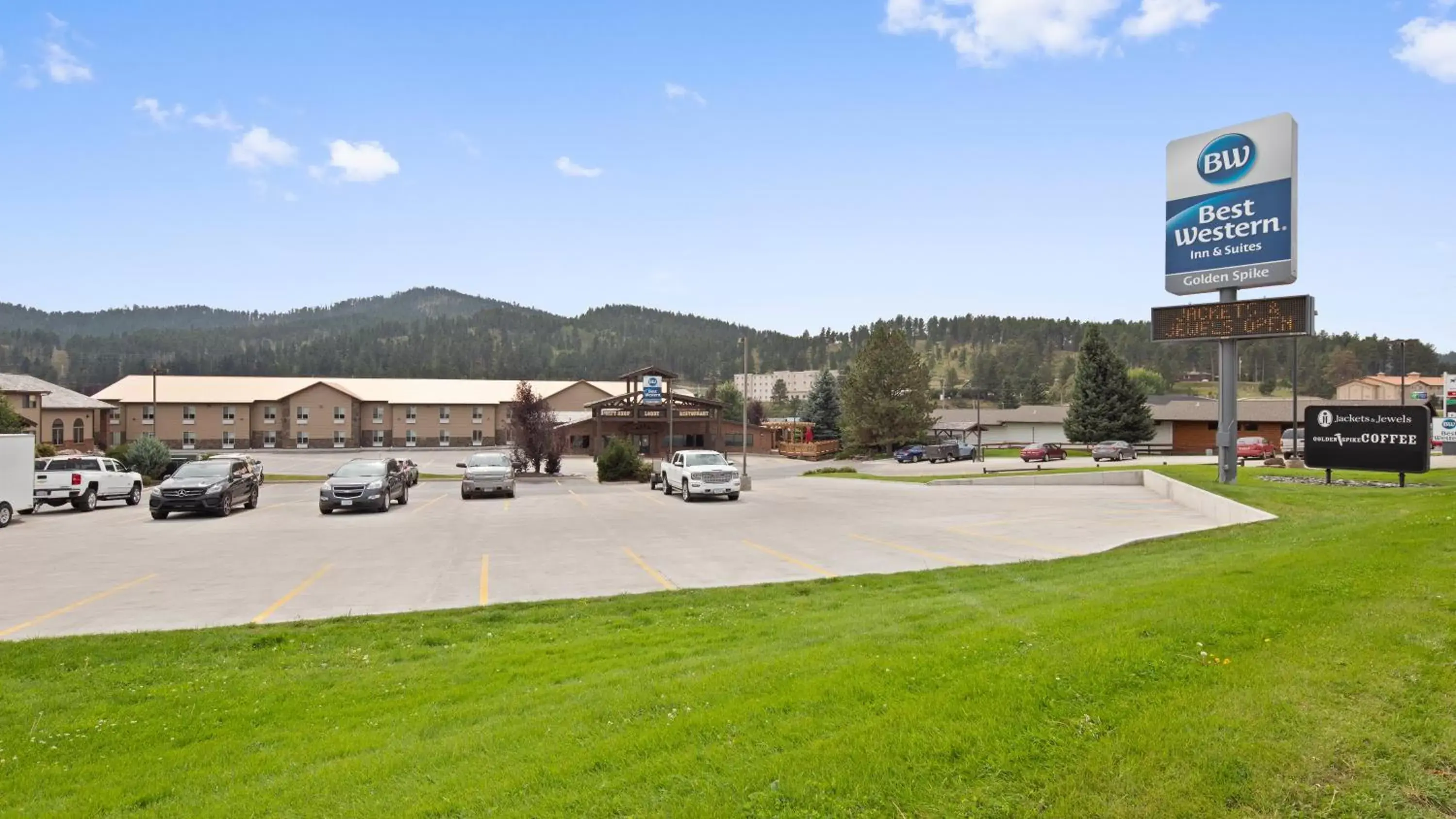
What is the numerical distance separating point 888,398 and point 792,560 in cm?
5962

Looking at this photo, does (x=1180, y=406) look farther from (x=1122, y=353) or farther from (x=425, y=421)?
(x=1122, y=353)

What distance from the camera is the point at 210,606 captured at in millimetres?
11312

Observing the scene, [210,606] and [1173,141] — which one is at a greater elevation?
[1173,141]

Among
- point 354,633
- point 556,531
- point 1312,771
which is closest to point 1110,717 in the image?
point 1312,771

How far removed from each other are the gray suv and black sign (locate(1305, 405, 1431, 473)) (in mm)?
29700

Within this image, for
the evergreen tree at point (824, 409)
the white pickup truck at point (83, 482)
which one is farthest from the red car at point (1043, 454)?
the white pickup truck at point (83, 482)

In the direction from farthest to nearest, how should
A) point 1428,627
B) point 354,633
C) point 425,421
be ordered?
1. point 425,421
2. point 354,633
3. point 1428,627

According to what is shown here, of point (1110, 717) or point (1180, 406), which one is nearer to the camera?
point (1110, 717)

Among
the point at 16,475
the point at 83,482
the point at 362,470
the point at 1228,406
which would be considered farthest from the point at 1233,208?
the point at 83,482

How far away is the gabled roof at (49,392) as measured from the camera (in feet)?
205

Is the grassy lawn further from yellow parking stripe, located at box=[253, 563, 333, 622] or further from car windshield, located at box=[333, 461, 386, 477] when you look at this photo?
car windshield, located at box=[333, 461, 386, 477]

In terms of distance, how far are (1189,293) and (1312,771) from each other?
96.0 feet

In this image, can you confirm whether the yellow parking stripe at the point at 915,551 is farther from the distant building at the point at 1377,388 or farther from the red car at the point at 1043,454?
the distant building at the point at 1377,388

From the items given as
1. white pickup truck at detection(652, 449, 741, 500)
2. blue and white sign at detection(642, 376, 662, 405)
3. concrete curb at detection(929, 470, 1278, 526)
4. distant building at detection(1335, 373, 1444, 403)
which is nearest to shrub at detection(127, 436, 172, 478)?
white pickup truck at detection(652, 449, 741, 500)
